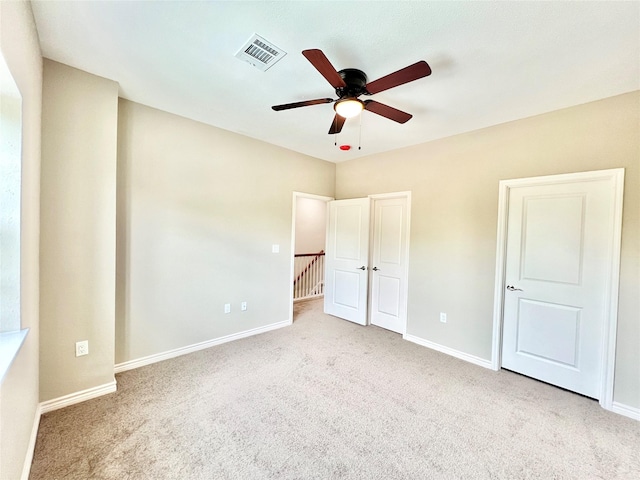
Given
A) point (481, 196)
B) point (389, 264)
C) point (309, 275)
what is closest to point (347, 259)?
point (389, 264)

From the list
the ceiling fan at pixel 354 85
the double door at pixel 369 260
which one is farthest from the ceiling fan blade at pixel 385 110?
the double door at pixel 369 260

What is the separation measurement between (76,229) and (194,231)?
1.08m

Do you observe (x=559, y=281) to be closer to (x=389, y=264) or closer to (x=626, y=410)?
(x=626, y=410)

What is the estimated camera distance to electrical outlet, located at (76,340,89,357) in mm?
2182

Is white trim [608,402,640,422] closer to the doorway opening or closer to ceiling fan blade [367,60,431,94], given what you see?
ceiling fan blade [367,60,431,94]

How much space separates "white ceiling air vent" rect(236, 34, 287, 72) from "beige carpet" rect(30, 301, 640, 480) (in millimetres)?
2708

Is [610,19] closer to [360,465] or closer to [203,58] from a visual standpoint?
[203,58]

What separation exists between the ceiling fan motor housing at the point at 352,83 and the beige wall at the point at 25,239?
1.76m

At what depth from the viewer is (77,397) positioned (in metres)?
2.17

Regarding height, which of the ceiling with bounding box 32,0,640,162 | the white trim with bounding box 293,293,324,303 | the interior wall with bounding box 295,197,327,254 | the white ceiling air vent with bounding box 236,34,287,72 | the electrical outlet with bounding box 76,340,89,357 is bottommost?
the white trim with bounding box 293,293,324,303

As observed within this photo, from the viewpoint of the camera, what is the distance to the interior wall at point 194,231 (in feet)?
8.84

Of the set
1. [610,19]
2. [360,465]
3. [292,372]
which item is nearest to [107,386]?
[292,372]

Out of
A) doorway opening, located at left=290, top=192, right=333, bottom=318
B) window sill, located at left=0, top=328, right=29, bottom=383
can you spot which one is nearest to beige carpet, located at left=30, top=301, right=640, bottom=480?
window sill, located at left=0, top=328, right=29, bottom=383

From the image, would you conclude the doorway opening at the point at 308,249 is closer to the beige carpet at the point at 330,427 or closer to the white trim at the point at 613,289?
the beige carpet at the point at 330,427
